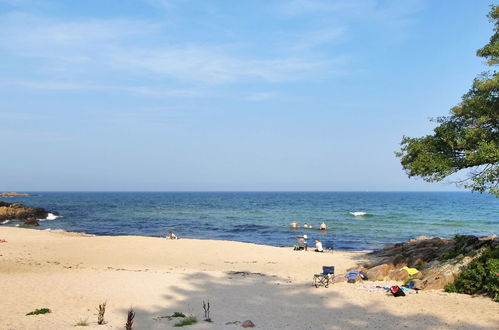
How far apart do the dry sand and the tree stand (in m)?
4.97

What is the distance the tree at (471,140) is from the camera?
54.1 feet

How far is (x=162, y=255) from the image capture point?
29.0 meters

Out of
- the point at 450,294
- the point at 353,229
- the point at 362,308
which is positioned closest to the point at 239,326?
the point at 362,308

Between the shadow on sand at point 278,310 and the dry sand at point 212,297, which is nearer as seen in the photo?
the shadow on sand at point 278,310

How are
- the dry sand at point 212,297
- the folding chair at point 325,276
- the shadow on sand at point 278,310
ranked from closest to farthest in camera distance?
the shadow on sand at point 278,310 < the dry sand at point 212,297 < the folding chair at point 325,276

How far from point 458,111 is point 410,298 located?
8594mm

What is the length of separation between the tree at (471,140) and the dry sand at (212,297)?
4967 millimetres

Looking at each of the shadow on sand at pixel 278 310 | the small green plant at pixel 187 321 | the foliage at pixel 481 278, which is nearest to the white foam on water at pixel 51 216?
the shadow on sand at pixel 278 310

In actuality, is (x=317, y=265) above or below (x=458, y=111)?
below

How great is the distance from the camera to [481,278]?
15.4m

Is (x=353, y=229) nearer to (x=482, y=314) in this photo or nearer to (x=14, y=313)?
(x=482, y=314)

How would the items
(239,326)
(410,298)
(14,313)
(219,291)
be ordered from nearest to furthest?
1. (239,326)
2. (14,313)
3. (410,298)
4. (219,291)

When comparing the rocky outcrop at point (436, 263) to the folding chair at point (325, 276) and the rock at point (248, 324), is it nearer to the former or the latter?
the folding chair at point (325, 276)

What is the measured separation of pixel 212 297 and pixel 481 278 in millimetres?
10225
